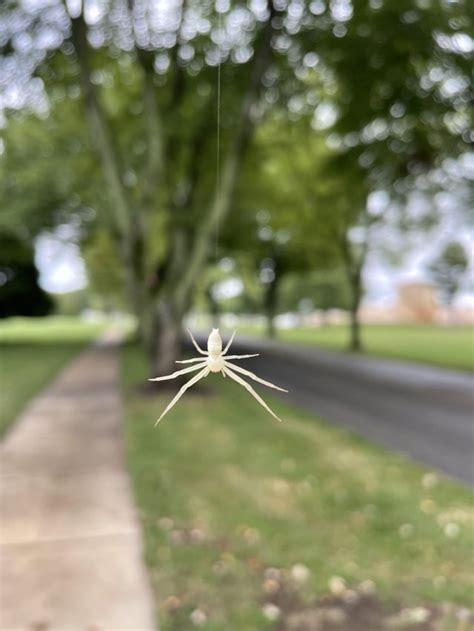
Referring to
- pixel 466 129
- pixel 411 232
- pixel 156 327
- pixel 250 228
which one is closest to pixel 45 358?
pixel 250 228

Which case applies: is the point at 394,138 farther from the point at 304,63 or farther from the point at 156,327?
the point at 156,327

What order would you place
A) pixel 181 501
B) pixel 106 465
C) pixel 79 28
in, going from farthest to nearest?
pixel 79 28 < pixel 106 465 < pixel 181 501

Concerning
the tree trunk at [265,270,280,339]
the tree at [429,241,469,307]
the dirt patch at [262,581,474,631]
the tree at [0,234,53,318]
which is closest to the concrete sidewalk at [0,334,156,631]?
the dirt patch at [262,581,474,631]

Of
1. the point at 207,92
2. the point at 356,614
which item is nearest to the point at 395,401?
the point at 207,92

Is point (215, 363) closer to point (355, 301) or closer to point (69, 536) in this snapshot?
point (69, 536)

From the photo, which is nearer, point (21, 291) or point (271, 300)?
point (21, 291)

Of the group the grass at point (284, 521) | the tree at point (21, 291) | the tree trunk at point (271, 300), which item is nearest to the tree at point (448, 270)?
the tree trunk at point (271, 300)
